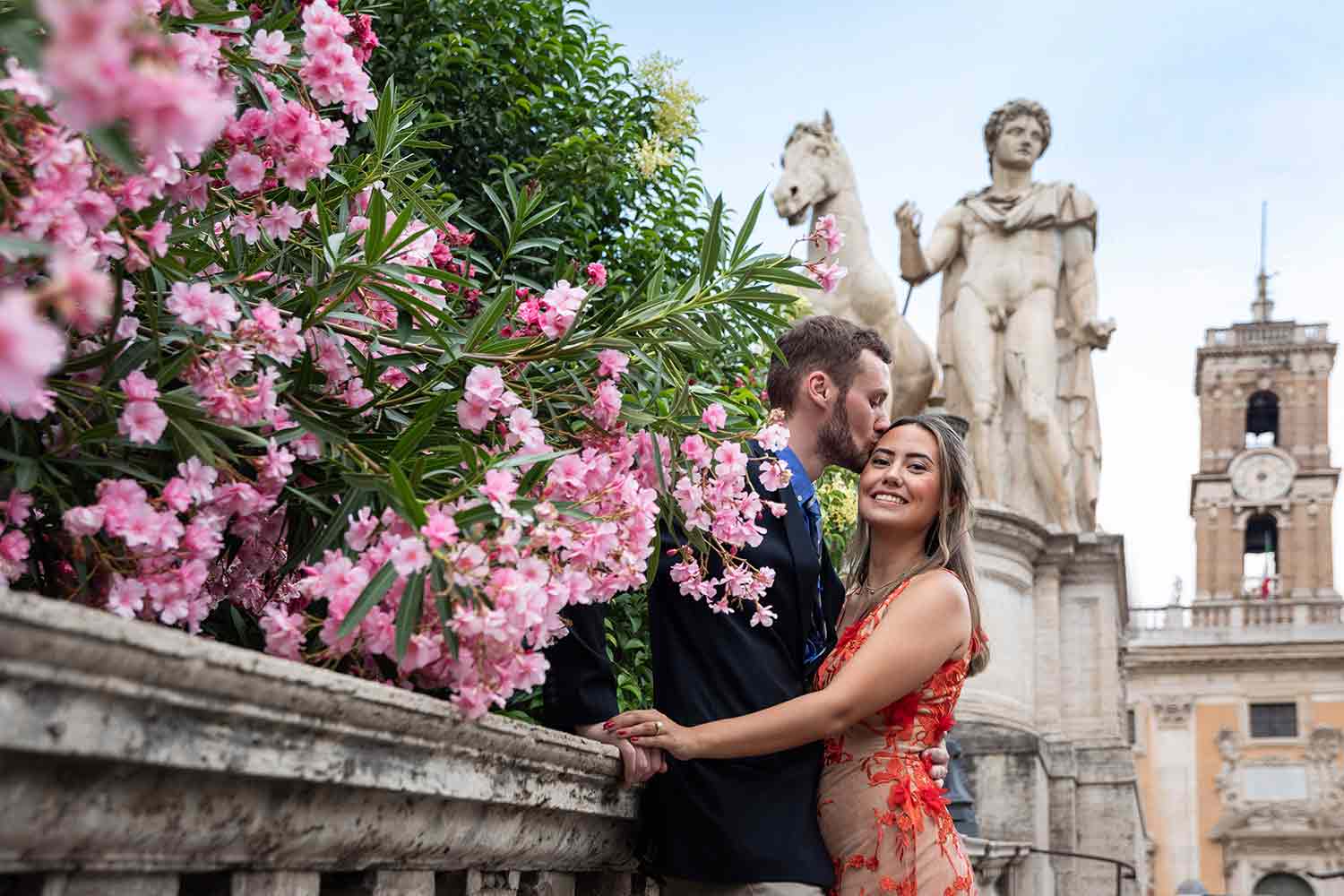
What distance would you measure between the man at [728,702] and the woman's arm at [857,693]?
0.07 metres

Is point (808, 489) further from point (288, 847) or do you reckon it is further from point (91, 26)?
point (91, 26)

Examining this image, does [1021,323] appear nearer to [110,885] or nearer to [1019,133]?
[1019,133]

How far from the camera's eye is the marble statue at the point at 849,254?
12.6 m

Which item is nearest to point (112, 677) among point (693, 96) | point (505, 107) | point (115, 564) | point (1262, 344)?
point (115, 564)

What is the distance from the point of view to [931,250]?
1507 centimetres

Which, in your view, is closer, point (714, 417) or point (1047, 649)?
point (714, 417)

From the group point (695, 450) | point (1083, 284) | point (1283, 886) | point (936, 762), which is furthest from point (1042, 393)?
point (1283, 886)

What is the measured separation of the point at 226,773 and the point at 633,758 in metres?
1.34

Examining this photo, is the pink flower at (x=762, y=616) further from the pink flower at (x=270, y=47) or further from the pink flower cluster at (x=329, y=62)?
the pink flower at (x=270, y=47)

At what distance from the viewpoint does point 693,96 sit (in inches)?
297

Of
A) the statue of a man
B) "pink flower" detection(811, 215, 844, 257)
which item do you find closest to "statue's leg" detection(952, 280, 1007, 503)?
the statue of a man

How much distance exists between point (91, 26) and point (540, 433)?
1422 millimetres

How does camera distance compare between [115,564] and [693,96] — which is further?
[693,96]

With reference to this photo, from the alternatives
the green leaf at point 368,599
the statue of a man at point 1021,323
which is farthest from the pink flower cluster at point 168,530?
the statue of a man at point 1021,323
